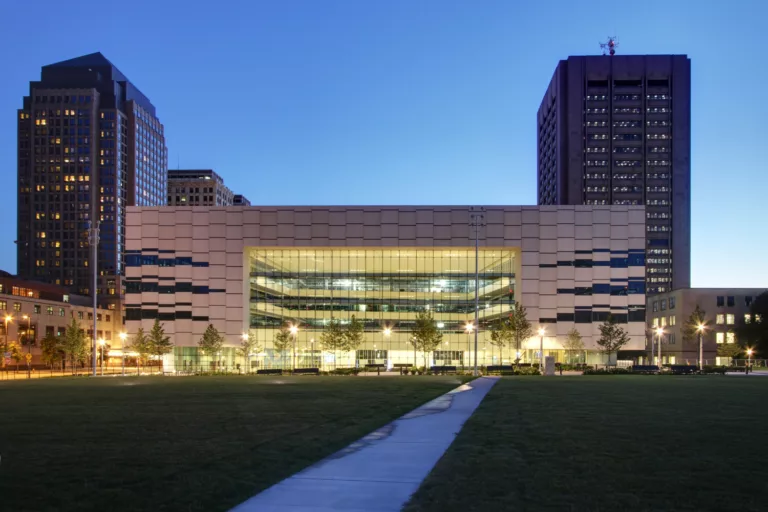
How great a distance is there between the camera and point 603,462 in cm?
1345

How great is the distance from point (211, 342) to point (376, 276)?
26.7m

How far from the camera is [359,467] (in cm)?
1285

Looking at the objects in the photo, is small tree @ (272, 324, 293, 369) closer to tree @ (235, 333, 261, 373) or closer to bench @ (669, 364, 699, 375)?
tree @ (235, 333, 261, 373)

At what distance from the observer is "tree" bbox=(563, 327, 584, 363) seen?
9438 cm

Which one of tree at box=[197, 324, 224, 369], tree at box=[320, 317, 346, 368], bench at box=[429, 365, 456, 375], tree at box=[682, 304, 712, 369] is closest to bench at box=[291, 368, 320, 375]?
bench at box=[429, 365, 456, 375]

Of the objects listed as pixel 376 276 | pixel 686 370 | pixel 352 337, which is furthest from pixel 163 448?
pixel 376 276

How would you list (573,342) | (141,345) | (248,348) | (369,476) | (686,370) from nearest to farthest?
(369,476)
(686,370)
(141,345)
(248,348)
(573,342)

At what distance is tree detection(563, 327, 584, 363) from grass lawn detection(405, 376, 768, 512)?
7141cm

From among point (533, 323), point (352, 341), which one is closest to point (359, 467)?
point (352, 341)

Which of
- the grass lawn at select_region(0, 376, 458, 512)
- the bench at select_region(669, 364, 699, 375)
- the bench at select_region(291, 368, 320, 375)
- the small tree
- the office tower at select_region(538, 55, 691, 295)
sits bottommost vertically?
the bench at select_region(291, 368, 320, 375)

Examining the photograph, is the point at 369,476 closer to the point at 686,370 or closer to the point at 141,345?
the point at 686,370

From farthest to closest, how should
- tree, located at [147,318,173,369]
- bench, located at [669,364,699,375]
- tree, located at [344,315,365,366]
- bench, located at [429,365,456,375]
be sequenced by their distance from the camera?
tree, located at [147,318,173,369] < tree, located at [344,315,365,366] < bench, located at [429,365,456,375] < bench, located at [669,364,699,375]

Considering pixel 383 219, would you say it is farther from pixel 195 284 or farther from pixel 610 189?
pixel 610 189

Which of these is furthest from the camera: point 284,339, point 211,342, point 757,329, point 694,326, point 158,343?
point 757,329
